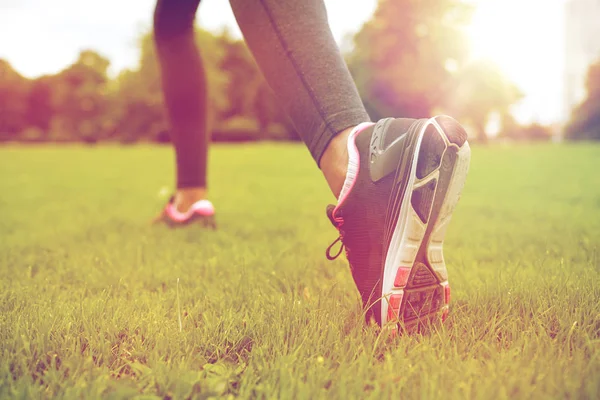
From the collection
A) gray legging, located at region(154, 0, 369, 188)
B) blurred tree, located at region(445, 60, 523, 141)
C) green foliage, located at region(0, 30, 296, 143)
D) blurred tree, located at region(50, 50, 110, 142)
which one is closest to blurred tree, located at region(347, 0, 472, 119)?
blurred tree, located at region(445, 60, 523, 141)

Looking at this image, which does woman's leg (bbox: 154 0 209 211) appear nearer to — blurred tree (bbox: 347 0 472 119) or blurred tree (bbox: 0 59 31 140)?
blurred tree (bbox: 347 0 472 119)

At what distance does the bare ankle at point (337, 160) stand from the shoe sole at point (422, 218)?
182 mm

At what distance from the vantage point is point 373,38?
3512 centimetres

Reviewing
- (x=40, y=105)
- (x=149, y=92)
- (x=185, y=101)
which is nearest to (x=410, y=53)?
(x=149, y=92)

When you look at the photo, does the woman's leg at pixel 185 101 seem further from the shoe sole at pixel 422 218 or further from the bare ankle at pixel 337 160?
the shoe sole at pixel 422 218

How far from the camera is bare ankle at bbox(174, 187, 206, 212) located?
2893mm

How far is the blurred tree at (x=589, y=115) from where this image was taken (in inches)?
1667

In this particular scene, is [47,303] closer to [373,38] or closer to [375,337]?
[375,337]

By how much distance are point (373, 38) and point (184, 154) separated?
34.5 metres

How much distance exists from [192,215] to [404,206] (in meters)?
1.78

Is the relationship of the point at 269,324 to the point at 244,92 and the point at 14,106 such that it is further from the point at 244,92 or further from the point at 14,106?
the point at 14,106

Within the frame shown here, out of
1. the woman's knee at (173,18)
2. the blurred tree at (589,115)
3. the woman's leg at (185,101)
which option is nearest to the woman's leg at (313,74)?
the woman's knee at (173,18)

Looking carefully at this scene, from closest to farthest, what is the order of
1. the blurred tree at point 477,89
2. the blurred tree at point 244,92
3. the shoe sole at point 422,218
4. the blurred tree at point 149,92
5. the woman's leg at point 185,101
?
the shoe sole at point 422,218 → the woman's leg at point 185,101 → the blurred tree at point 477,89 → the blurred tree at point 149,92 → the blurred tree at point 244,92

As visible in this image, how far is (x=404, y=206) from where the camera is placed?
4.31ft
